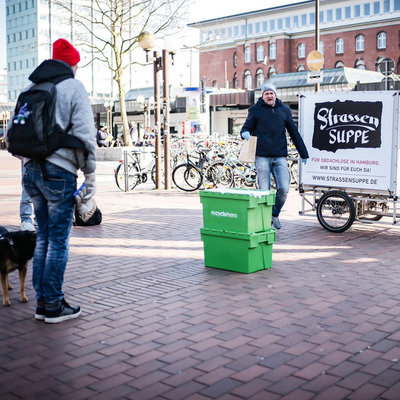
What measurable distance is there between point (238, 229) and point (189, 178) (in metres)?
8.37

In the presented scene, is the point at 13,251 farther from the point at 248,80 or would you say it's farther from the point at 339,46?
the point at 248,80

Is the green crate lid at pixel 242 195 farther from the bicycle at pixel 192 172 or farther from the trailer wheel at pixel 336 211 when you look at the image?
the bicycle at pixel 192 172

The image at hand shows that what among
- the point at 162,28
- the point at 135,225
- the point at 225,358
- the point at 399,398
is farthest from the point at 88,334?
the point at 162,28

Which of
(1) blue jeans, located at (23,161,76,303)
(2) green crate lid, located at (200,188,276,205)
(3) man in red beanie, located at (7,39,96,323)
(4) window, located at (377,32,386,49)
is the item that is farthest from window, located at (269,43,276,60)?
(1) blue jeans, located at (23,161,76,303)

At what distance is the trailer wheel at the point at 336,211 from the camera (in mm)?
8492

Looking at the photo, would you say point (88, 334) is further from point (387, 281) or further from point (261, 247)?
point (387, 281)

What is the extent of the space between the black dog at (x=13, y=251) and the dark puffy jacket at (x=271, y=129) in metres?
4.11

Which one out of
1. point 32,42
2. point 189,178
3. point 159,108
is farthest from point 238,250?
point 32,42

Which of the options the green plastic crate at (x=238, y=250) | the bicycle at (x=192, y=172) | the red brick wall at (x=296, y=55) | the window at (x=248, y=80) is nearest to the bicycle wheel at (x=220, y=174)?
the bicycle at (x=192, y=172)

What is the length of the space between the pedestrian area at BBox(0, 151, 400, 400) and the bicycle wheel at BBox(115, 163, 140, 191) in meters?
6.74

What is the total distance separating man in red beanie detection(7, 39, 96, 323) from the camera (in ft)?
14.2

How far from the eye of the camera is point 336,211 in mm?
8703

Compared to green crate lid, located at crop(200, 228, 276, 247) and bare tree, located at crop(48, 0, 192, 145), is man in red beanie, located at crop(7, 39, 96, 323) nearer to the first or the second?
green crate lid, located at crop(200, 228, 276, 247)

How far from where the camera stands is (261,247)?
20.7 ft
